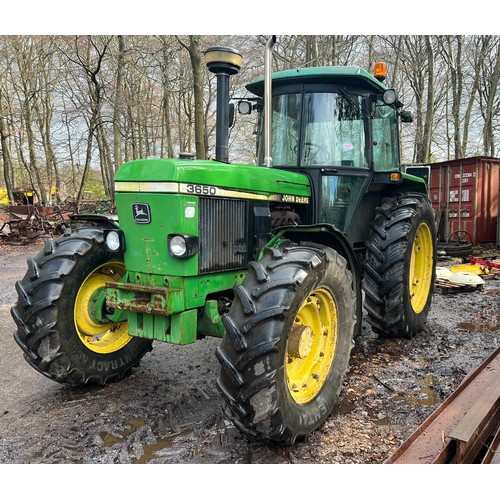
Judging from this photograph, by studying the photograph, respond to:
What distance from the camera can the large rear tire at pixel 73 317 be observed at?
3385mm

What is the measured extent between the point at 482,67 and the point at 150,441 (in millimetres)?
22879

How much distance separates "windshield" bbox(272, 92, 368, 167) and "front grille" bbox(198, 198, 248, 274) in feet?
3.34

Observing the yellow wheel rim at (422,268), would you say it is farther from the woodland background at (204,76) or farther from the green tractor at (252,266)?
the woodland background at (204,76)

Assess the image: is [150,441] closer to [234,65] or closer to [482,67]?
[234,65]

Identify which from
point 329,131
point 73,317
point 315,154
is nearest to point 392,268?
point 315,154

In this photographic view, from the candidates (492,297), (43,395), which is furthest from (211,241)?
(492,297)

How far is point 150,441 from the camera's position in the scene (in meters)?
2.96

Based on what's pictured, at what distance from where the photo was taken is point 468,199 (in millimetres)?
12039

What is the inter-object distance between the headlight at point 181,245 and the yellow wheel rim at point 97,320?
3.17 ft

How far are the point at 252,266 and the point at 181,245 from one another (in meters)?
0.52

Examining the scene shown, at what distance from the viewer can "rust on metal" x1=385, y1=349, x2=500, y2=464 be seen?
2512 mm

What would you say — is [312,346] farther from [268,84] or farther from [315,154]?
[268,84]

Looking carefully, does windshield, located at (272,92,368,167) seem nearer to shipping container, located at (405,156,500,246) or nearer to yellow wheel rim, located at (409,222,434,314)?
yellow wheel rim, located at (409,222,434,314)

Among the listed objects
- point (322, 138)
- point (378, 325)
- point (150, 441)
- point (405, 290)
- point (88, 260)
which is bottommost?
point (150, 441)
